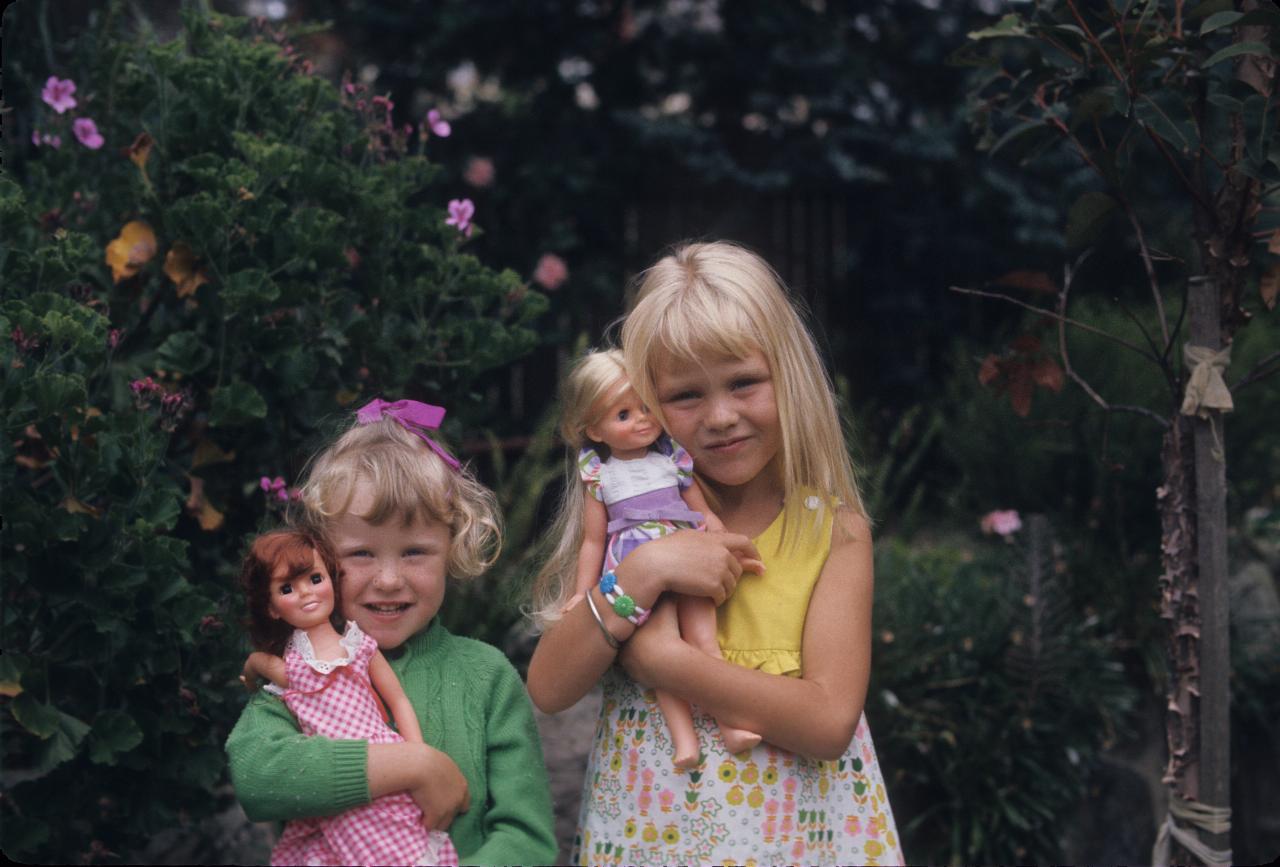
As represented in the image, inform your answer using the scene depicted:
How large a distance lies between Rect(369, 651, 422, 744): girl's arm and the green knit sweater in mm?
54

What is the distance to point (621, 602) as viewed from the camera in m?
1.80

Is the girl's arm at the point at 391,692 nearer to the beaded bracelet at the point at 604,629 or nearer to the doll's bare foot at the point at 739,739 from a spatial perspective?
the beaded bracelet at the point at 604,629

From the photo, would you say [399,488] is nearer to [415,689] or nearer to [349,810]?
[415,689]

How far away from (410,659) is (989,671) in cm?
229

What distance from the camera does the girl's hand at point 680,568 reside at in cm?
180

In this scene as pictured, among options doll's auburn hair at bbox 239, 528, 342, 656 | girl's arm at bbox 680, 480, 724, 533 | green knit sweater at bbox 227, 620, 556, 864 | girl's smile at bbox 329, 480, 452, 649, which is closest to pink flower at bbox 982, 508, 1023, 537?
girl's arm at bbox 680, 480, 724, 533

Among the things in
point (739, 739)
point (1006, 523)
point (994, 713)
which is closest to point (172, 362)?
point (739, 739)

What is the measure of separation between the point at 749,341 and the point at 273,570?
0.80 metres

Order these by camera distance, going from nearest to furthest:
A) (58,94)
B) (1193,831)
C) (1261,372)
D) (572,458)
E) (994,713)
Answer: (572,458) < (1193,831) < (1261,372) < (58,94) < (994,713)

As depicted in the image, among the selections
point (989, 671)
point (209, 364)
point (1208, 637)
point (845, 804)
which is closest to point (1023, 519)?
point (989, 671)

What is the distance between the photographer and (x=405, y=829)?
65.3 inches

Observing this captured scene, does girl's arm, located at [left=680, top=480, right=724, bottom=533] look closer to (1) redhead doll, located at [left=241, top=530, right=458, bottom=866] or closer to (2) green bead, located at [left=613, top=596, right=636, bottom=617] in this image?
(2) green bead, located at [left=613, top=596, right=636, bottom=617]

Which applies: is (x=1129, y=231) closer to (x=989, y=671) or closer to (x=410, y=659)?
(x=989, y=671)

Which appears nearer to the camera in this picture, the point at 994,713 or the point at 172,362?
the point at 172,362
